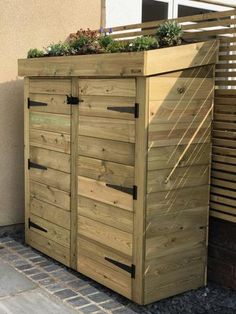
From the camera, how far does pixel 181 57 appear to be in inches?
157

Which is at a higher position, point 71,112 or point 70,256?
point 71,112

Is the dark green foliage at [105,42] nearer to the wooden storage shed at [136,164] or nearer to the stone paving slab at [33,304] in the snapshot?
the wooden storage shed at [136,164]

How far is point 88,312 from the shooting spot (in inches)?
156

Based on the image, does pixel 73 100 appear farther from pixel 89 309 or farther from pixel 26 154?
pixel 89 309

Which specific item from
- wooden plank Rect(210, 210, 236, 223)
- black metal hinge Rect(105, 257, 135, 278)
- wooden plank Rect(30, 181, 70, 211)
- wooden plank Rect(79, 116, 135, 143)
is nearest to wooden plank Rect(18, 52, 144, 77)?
wooden plank Rect(79, 116, 135, 143)

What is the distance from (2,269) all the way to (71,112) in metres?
1.61

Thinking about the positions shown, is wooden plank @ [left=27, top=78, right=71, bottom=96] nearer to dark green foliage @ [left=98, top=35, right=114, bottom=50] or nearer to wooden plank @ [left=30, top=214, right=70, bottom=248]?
dark green foliage @ [left=98, top=35, right=114, bottom=50]

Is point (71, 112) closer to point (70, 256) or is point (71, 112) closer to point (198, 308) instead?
point (70, 256)

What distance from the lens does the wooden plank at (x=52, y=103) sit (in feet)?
15.6

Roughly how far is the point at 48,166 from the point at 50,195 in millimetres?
289

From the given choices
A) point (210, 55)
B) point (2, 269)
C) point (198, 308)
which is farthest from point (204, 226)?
point (2, 269)

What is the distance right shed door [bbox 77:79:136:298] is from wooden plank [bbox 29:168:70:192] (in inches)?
9.8

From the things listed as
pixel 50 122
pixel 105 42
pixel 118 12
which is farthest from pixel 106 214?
pixel 118 12

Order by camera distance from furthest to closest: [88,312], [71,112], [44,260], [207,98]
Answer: [44,260] < [71,112] < [207,98] < [88,312]
